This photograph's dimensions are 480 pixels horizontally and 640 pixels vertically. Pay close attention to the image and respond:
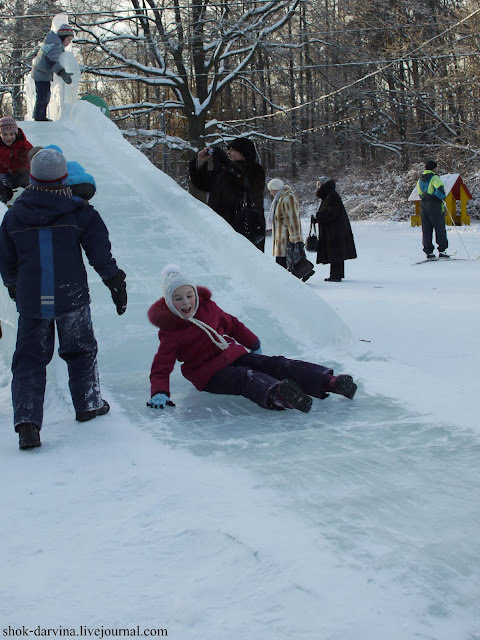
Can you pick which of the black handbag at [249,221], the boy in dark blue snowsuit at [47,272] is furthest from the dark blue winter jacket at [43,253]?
the black handbag at [249,221]

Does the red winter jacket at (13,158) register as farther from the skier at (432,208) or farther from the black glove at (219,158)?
the skier at (432,208)

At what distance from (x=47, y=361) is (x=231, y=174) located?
3737mm

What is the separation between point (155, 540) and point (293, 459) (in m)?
0.85

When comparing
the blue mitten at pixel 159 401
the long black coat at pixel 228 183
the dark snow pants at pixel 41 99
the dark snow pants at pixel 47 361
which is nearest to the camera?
the dark snow pants at pixel 47 361

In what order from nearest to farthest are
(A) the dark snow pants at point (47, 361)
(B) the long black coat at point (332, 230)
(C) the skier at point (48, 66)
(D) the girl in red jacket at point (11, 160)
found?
(A) the dark snow pants at point (47, 361) < (D) the girl in red jacket at point (11, 160) < (B) the long black coat at point (332, 230) < (C) the skier at point (48, 66)

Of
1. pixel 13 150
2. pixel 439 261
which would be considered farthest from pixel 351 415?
pixel 439 261

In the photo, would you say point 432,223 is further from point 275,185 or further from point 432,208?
point 275,185

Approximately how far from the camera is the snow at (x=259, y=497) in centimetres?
185

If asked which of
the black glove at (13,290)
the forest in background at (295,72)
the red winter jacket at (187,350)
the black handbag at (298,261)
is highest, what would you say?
the forest in background at (295,72)

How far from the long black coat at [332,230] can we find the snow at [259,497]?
12.6ft

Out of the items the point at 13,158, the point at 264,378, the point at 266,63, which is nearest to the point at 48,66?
the point at 13,158

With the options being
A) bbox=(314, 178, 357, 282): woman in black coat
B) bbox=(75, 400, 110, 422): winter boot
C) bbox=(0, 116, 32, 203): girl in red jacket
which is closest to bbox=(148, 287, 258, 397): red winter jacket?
bbox=(75, 400, 110, 422): winter boot

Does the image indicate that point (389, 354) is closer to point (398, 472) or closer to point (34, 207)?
point (398, 472)

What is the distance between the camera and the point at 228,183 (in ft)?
22.6
